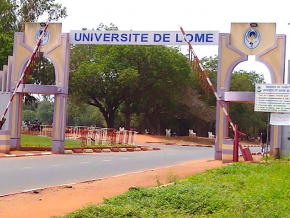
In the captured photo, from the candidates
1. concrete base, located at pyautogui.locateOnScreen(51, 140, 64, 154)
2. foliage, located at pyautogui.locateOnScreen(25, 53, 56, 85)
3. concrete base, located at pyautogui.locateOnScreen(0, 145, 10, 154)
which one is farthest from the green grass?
foliage, located at pyautogui.locateOnScreen(25, 53, 56, 85)

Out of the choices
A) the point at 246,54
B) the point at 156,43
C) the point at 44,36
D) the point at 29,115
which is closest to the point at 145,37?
the point at 156,43

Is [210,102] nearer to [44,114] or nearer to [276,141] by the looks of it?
[276,141]

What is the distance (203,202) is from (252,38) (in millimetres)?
16104

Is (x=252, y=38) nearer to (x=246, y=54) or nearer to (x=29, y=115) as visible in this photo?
(x=246, y=54)

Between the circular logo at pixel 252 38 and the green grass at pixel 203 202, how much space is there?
13145mm

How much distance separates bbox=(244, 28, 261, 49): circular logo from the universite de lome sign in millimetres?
1408

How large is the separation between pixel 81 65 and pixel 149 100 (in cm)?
896

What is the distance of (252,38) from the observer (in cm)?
2362

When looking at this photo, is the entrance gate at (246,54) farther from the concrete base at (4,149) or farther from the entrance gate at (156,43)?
the concrete base at (4,149)

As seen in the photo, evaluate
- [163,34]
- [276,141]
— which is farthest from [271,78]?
[163,34]

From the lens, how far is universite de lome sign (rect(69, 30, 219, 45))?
79.3 feet

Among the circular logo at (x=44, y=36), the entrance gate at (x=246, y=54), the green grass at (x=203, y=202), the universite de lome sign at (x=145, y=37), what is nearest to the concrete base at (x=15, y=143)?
the circular logo at (x=44, y=36)

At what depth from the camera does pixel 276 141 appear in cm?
2345

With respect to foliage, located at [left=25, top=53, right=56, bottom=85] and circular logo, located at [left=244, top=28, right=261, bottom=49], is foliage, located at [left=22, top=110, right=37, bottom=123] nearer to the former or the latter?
foliage, located at [left=25, top=53, right=56, bottom=85]
